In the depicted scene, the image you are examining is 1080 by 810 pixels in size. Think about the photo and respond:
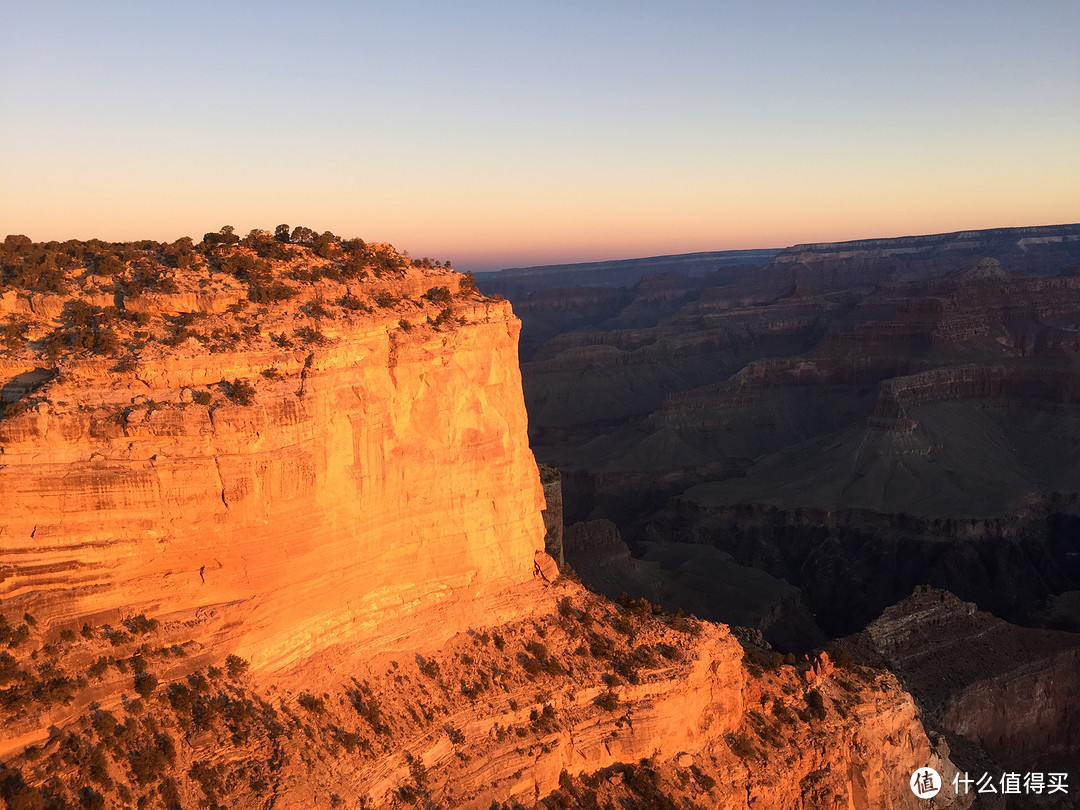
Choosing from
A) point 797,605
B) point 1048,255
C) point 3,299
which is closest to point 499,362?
point 3,299

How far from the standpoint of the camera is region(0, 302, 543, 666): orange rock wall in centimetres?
1775

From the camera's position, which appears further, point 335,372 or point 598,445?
point 598,445

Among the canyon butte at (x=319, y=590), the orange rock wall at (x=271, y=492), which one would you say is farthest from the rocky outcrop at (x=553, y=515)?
the orange rock wall at (x=271, y=492)

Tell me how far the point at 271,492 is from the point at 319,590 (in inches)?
110

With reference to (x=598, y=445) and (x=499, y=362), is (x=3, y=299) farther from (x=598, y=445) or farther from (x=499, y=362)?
(x=598, y=445)

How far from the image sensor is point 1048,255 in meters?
190

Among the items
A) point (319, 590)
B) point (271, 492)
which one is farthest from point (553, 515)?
point (271, 492)

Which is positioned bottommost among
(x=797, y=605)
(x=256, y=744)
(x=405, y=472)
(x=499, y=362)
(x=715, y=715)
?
(x=797, y=605)

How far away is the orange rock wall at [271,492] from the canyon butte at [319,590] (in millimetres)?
59

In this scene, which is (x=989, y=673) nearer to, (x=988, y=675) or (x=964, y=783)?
(x=988, y=675)

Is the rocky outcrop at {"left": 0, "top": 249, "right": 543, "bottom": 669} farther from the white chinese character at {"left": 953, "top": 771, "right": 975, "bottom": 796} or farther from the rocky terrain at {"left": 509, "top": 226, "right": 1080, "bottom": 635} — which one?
the rocky terrain at {"left": 509, "top": 226, "right": 1080, "bottom": 635}

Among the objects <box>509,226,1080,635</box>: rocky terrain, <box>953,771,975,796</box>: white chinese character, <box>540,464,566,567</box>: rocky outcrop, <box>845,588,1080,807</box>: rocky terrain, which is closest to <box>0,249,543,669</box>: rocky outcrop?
<box>953,771,975,796</box>: white chinese character

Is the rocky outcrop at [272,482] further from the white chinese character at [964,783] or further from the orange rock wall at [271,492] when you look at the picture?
the white chinese character at [964,783]

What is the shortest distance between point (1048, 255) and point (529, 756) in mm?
206878
